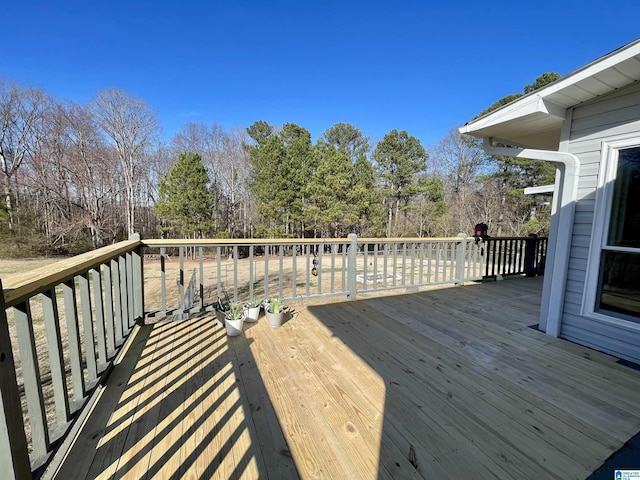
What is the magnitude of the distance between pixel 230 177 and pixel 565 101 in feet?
57.9

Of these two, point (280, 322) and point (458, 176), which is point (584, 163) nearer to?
point (280, 322)

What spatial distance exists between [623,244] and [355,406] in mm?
2454

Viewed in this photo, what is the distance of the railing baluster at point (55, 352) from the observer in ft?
3.89

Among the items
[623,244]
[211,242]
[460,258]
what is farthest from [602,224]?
[211,242]

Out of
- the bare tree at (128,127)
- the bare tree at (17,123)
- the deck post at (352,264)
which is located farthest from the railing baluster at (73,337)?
the bare tree at (17,123)

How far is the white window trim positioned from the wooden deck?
317 millimetres

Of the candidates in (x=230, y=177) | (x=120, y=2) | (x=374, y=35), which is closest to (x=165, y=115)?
(x=230, y=177)

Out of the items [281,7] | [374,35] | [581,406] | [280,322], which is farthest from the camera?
[374,35]

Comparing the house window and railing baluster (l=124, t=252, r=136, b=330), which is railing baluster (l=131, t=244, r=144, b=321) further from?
the house window

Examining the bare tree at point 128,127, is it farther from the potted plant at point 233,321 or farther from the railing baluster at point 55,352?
the railing baluster at point 55,352

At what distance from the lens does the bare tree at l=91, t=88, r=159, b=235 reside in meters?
13.8

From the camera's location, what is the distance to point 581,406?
1625 mm

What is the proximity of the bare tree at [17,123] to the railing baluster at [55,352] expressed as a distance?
17.9m

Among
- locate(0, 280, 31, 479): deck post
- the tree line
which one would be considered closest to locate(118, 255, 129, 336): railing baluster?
locate(0, 280, 31, 479): deck post
